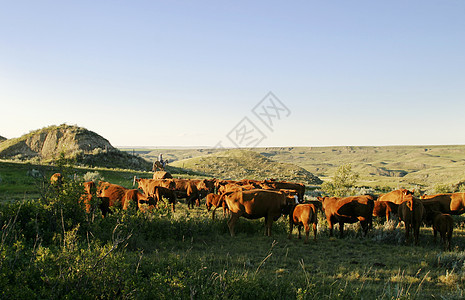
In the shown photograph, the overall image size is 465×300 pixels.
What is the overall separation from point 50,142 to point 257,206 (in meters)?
51.8

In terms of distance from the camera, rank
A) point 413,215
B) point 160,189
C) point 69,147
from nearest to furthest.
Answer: point 413,215 < point 160,189 < point 69,147

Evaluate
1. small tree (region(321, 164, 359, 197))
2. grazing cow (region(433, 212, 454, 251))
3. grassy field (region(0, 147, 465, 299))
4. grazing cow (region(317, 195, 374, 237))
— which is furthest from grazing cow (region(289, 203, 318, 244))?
small tree (region(321, 164, 359, 197))

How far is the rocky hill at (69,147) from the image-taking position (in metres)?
44.5

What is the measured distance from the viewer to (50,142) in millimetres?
50000

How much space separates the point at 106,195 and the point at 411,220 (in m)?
11.2

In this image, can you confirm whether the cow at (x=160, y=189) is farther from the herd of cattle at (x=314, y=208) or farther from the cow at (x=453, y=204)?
the cow at (x=453, y=204)

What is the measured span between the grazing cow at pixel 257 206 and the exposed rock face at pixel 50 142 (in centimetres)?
4277

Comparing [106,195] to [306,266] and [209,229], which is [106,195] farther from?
[306,266]

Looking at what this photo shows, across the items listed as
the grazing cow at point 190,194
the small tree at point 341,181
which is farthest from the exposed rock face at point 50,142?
the small tree at point 341,181

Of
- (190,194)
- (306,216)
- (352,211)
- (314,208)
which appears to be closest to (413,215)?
(352,211)

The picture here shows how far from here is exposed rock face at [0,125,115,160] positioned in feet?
158

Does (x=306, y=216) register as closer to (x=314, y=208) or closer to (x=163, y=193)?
(x=314, y=208)

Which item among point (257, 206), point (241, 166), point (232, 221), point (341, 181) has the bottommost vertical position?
point (241, 166)

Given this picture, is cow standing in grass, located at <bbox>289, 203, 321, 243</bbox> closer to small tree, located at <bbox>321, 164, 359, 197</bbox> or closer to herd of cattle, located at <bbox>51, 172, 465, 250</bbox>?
herd of cattle, located at <bbox>51, 172, 465, 250</bbox>
